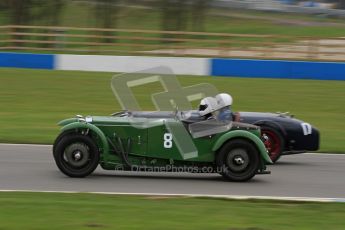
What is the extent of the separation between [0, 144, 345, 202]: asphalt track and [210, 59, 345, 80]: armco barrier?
1284 cm

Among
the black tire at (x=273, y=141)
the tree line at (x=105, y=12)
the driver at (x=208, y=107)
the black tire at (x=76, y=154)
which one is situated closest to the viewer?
the black tire at (x=76, y=154)

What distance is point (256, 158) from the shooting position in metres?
9.46

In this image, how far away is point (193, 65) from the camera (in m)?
24.4

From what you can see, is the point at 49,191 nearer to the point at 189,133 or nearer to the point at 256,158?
the point at 189,133

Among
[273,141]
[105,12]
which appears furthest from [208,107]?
[105,12]

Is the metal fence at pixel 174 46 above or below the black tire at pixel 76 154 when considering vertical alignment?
above

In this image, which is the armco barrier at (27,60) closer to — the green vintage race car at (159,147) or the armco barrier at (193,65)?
the armco barrier at (193,65)

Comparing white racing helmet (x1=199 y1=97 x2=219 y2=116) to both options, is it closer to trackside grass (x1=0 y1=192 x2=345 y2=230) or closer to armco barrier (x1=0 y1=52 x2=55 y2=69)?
trackside grass (x1=0 y1=192 x2=345 y2=230)

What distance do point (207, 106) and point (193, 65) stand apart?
14.8m

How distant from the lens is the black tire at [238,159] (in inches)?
372

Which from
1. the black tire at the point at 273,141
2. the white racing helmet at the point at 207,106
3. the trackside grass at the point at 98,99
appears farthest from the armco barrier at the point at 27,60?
the white racing helmet at the point at 207,106

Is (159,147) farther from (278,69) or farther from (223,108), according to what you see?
(278,69)

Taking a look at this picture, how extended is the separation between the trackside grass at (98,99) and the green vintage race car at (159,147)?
3.68m

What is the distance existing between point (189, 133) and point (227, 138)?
0.50 m
